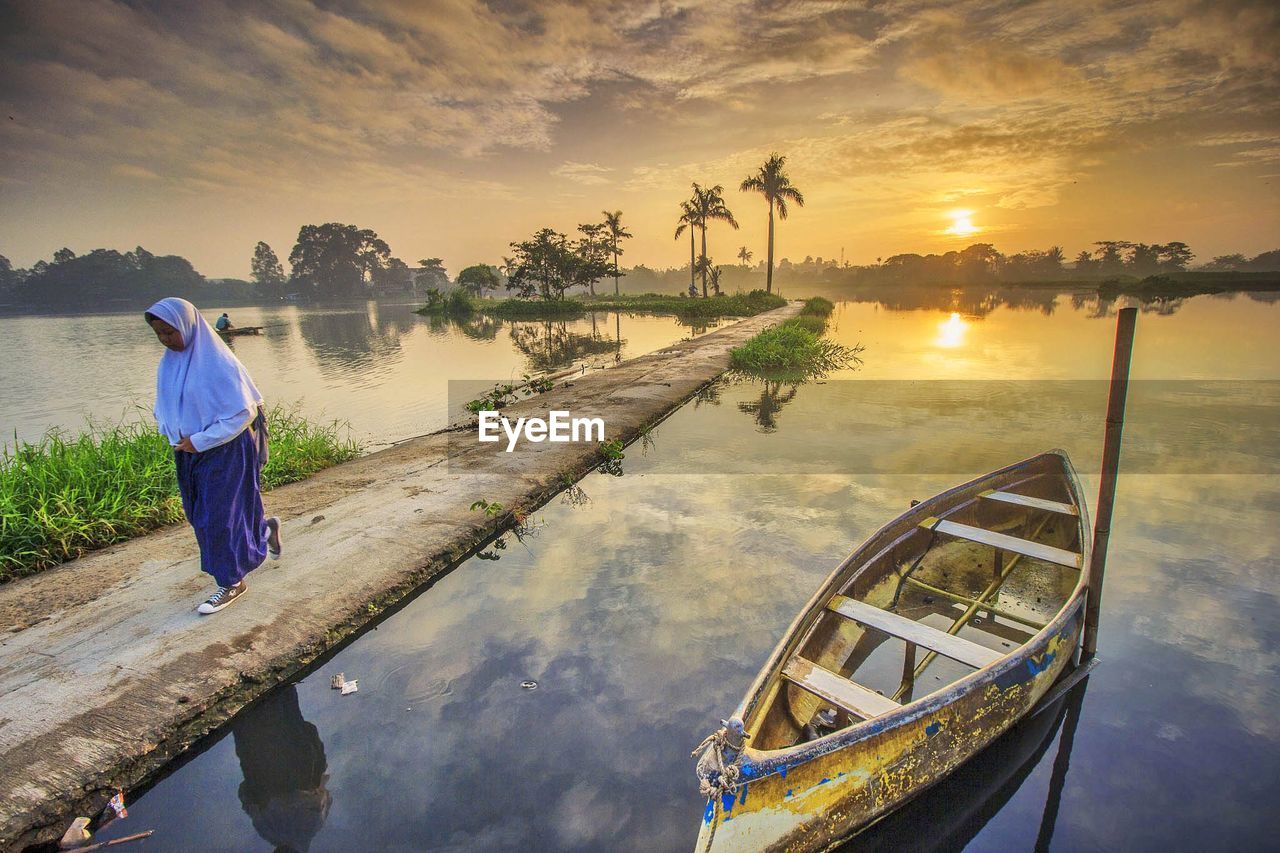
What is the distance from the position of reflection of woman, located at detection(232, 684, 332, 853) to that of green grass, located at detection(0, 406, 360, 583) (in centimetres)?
336

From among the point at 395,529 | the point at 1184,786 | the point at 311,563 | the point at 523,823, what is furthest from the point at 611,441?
the point at 1184,786

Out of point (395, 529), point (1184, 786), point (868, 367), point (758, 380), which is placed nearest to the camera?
point (1184, 786)

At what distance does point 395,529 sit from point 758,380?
11.3 m

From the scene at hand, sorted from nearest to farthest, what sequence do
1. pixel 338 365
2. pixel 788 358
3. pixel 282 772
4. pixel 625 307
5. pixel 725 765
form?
pixel 725 765 → pixel 282 772 → pixel 788 358 → pixel 338 365 → pixel 625 307

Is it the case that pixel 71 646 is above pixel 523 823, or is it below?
above

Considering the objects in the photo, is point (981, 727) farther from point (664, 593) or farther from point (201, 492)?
point (201, 492)

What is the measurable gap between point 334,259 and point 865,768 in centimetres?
13516

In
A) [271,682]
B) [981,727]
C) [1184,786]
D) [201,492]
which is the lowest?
[1184,786]

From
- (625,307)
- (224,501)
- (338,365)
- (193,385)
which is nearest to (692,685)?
(224,501)

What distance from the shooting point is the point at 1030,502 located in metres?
4.71

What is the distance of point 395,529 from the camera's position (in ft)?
18.1

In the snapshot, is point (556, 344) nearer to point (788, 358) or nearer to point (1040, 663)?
point (788, 358)

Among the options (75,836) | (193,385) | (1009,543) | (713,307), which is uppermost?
(713,307)

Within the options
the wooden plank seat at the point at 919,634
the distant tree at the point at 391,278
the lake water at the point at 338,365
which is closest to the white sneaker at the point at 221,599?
the wooden plank seat at the point at 919,634
